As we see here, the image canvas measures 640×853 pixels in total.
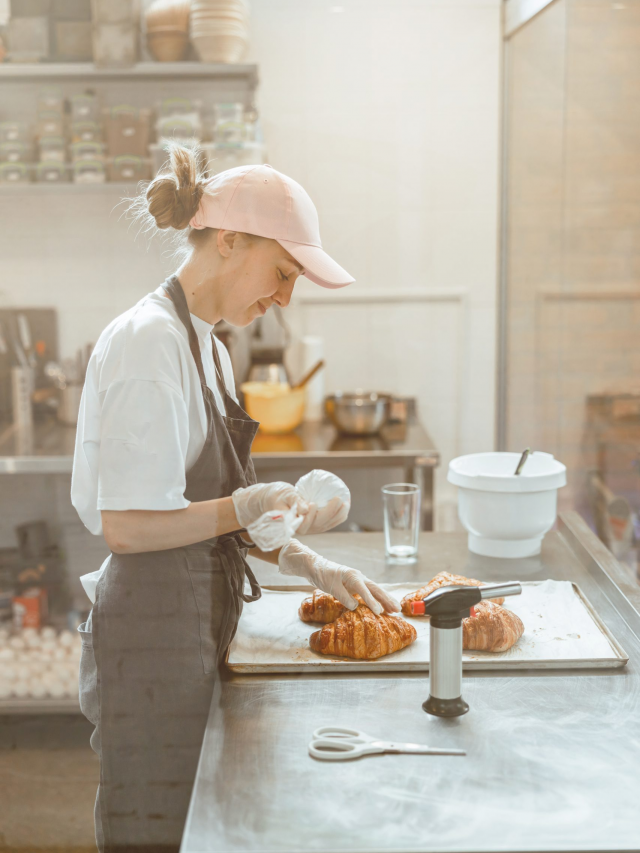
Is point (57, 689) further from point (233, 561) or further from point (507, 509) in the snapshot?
point (507, 509)

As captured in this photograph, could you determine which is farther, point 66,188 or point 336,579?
point 66,188

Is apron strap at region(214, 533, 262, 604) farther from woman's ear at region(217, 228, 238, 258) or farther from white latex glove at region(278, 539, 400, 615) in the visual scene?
woman's ear at region(217, 228, 238, 258)

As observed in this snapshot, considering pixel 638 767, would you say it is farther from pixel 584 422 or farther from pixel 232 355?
pixel 584 422

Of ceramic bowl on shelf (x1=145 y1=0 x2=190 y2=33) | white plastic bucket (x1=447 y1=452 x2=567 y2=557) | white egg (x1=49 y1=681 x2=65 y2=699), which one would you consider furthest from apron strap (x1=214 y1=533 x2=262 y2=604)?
ceramic bowl on shelf (x1=145 y1=0 x2=190 y2=33)

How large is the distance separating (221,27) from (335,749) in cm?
116

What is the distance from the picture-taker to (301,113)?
1467 millimetres

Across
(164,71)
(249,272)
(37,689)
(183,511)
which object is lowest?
(37,689)

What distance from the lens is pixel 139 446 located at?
85 cm

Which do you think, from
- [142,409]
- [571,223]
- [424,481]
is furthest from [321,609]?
[571,223]

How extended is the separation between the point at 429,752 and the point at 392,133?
3.70 feet

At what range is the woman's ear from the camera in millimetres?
935

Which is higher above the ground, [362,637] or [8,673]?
[362,637]

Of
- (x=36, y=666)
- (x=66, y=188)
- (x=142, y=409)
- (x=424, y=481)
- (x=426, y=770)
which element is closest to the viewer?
(x=426, y=770)

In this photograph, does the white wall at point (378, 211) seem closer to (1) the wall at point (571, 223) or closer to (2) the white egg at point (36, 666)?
(1) the wall at point (571, 223)
